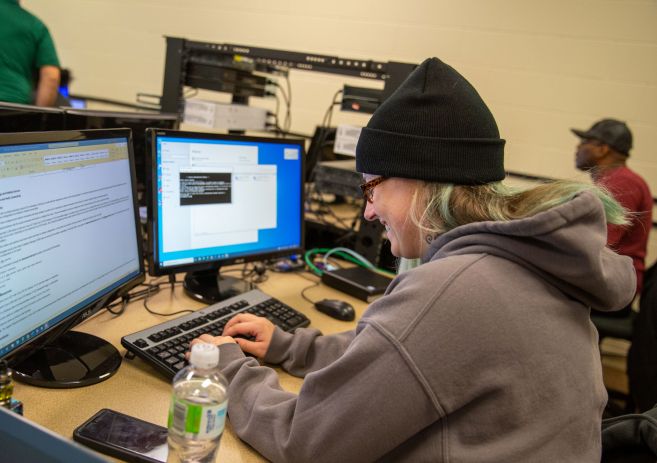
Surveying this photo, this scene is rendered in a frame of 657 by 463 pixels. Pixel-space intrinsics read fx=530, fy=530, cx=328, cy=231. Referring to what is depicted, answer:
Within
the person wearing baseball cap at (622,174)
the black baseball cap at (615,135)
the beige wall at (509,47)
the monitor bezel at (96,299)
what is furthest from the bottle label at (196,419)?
the beige wall at (509,47)

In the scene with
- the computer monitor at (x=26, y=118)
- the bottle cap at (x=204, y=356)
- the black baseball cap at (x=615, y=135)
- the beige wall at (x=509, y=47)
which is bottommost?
the bottle cap at (x=204, y=356)

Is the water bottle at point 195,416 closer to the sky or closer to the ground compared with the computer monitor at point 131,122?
closer to the ground

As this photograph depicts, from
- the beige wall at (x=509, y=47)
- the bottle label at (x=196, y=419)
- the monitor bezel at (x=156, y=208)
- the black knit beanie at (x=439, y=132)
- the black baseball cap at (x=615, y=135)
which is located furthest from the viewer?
the beige wall at (x=509, y=47)

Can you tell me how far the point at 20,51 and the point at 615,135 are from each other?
3197 millimetres

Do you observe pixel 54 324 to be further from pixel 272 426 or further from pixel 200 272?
pixel 200 272

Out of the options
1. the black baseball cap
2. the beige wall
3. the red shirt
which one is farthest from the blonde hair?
the beige wall

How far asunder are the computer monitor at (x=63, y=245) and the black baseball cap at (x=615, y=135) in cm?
265

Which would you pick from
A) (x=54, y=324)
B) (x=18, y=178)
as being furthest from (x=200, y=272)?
(x=18, y=178)

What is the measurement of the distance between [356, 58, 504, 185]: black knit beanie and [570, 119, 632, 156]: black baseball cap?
237 centimetres

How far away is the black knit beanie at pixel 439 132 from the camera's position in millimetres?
870

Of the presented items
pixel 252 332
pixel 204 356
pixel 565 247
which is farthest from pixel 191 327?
pixel 565 247

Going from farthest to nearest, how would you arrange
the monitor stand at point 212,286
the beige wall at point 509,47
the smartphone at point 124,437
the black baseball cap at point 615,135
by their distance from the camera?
the beige wall at point 509,47 < the black baseball cap at point 615,135 < the monitor stand at point 212,286 < the smartphone at point 124,437

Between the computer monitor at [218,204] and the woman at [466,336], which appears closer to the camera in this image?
the woman at [466,336]

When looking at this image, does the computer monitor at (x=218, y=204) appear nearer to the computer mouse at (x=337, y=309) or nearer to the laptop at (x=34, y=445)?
the computer mouse at (x=337, y=309)
